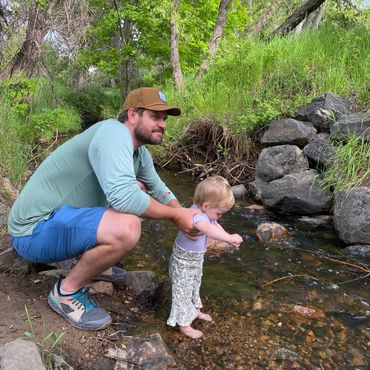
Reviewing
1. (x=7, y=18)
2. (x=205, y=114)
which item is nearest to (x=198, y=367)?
(x=205, y=114)

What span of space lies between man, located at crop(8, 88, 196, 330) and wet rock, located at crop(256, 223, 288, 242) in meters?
2.03

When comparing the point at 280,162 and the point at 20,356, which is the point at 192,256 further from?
the point at 280,162

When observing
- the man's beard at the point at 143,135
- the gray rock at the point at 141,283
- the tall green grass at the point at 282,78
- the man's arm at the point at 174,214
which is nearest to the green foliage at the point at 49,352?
the man's arm at the point at 174,214

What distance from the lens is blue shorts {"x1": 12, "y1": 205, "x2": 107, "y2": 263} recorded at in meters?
2.25

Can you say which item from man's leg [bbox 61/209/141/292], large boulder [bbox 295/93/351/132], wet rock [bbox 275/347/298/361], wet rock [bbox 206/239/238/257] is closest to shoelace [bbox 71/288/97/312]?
man's leg [bbox 61/209/141/292]

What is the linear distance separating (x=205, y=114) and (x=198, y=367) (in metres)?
5.27

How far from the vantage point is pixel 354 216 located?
4125 mm

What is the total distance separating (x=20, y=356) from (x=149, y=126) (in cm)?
141

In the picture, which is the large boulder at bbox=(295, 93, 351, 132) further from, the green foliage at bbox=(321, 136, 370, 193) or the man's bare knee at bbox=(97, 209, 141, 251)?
the man's bare knee at bbox=(97, 209, 141, 251)

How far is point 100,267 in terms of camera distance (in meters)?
2.34

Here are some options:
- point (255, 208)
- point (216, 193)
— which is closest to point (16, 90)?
point (255, 208)

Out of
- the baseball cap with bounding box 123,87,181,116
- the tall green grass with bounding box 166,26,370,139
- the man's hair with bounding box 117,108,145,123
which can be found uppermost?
the tall green grass with bounding box 166,26,370,139

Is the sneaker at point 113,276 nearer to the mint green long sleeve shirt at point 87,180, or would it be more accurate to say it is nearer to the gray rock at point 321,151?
the mint green long sleeve shirt at point 87,180

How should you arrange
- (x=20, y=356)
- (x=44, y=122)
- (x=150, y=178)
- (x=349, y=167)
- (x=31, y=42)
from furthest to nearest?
(x=44, y=122) < (x=31, y=42) < (x=349, y=167) < (x=150, y=178) < (x=20, y=356)
